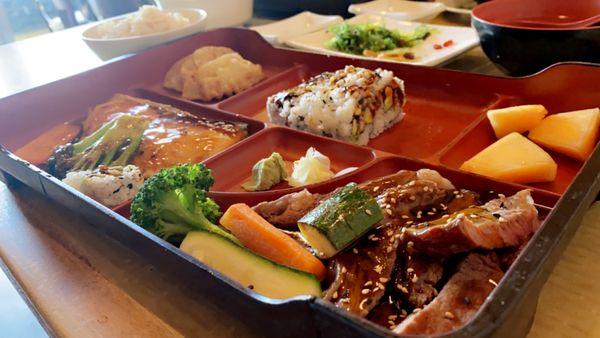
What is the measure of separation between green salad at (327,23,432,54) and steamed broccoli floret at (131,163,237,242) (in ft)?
7.01

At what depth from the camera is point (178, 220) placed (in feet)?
5.23

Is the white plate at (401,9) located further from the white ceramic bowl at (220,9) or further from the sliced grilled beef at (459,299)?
the sliced grilled beef at (459,299)

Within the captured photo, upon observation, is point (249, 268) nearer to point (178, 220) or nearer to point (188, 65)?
point (178, 220)

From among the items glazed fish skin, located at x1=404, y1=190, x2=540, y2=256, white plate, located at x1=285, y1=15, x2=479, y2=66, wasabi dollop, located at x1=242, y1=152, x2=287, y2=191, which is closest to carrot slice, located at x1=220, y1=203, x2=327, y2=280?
glazed fish skin, located at x1=404, y1=190, x2=540, y2=256

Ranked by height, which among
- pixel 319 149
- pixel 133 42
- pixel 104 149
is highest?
pixel 133 42

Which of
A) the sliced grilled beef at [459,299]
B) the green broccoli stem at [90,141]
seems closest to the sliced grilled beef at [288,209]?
the sliced grilled beef at [459,299]

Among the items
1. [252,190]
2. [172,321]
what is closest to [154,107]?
[252,190]

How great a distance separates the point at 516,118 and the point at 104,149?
1.89 metres

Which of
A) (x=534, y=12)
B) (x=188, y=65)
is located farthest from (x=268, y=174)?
(x=534, y=12)

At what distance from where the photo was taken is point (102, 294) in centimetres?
158

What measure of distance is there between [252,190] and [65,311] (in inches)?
33.4

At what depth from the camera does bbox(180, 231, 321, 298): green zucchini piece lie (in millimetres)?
1254

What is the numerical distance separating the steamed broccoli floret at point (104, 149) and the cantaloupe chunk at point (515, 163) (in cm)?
154

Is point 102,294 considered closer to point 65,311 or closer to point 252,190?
point 65,311
